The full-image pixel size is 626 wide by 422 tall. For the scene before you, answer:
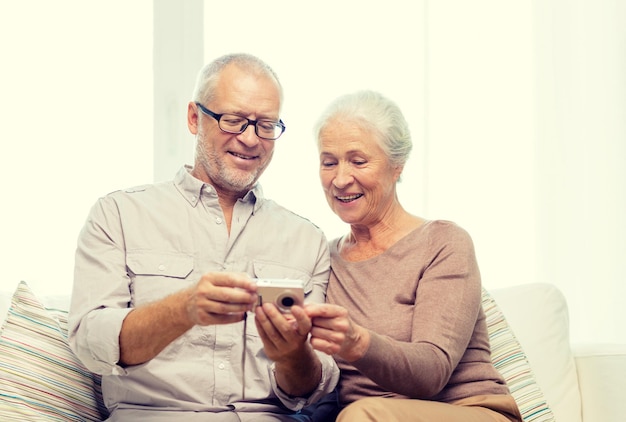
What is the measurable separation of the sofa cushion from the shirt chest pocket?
1019 mm

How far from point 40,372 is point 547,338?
1.42 metres

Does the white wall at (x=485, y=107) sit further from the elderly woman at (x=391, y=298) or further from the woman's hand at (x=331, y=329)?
the woman's hand at (x=331, y=329)

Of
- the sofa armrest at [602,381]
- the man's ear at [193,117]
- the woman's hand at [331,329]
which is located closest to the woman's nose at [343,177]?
the man's ear at [193,117]

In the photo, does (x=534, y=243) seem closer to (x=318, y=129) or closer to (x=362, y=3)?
(x=362, y=3)

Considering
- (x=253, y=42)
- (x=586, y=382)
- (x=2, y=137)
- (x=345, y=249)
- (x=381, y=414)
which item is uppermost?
(x=253, y=42)

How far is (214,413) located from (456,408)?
0.54 meters

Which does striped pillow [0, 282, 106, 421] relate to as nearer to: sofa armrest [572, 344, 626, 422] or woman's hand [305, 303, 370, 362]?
woman's hand [305, 303, 370, 362]

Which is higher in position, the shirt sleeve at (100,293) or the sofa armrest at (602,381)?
the shirt sleeve at (100,293)

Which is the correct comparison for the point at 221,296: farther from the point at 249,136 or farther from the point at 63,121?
the point at 63,121

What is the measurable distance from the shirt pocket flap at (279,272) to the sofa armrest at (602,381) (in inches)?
35.2

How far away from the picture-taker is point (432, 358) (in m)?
1.66

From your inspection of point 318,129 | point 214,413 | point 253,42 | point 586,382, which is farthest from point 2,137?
point 586,382

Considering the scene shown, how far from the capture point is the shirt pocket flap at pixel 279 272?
197 centimetres

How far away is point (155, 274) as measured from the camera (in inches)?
73.2
